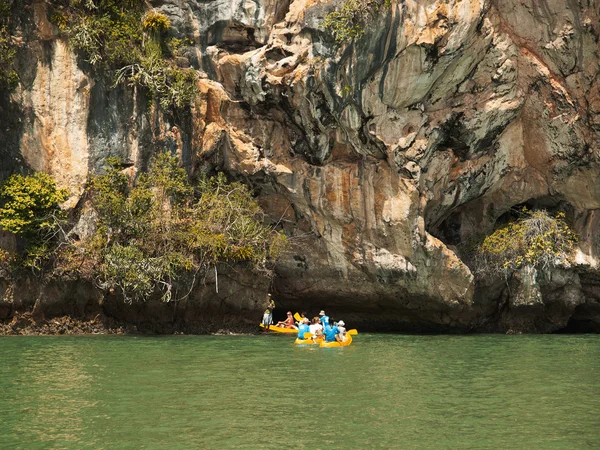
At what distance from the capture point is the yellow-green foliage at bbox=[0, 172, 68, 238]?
23.8 meters

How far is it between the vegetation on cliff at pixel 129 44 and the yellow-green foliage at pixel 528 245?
11083 mm

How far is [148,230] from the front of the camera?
81.3ft

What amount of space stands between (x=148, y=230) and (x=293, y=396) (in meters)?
11.5

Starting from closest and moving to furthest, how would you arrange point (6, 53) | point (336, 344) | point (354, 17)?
point (336, 344), point (6, 53), point (354, 17)

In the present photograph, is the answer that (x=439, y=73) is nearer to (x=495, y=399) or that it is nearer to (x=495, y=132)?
(x=495, y=132)

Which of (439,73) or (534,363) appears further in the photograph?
(439,73)

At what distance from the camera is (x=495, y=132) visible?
25953 mm

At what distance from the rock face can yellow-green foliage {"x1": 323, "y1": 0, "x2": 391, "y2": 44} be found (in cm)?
34

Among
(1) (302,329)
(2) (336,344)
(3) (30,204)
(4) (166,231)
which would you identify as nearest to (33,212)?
(3) (30,204)

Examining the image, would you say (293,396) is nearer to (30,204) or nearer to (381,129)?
(381,129)

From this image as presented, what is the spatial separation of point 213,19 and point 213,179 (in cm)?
527

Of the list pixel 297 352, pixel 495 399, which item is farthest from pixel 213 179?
pixel 495 399

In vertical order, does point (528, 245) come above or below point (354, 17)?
below

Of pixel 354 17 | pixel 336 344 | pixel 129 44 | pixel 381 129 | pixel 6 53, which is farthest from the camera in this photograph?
pixel 129 44
